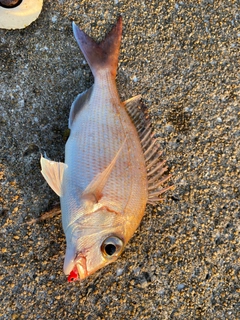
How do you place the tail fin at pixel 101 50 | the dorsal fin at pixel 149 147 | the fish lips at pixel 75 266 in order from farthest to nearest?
the tail fin at pixel 101 50 < the dorsal fin at pixel 149 147 < the fish lips at pixel 75 266

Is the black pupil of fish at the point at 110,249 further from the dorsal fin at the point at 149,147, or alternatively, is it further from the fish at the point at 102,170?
the dorsal fin at the point at 149,147

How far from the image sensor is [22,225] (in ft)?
7.58

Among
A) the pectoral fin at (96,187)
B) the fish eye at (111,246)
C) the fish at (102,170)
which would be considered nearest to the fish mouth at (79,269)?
the fish at (102,170)

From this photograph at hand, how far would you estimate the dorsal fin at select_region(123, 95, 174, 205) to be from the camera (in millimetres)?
2229

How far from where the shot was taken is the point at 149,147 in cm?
226

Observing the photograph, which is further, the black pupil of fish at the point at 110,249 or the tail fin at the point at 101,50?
the tail fin at the point at 101,50

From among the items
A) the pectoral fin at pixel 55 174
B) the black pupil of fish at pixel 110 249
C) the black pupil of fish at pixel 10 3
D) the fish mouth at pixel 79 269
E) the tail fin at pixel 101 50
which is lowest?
the black pupil of fish at pixel 110 249

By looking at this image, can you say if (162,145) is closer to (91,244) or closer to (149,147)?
(149,147)

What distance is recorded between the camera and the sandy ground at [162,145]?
2.31 meters

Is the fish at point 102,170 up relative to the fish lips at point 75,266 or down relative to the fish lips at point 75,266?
up

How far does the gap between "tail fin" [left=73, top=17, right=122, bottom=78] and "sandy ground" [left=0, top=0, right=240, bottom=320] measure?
80 mm

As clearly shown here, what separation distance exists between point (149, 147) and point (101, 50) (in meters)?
0.77

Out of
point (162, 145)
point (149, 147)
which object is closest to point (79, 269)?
point (149, 147)

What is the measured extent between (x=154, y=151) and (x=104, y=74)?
63cm
